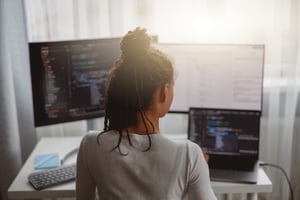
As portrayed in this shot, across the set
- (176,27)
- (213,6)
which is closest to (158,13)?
(176,27)

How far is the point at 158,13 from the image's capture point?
83.3 inches

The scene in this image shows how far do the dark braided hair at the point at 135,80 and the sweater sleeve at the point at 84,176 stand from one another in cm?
10

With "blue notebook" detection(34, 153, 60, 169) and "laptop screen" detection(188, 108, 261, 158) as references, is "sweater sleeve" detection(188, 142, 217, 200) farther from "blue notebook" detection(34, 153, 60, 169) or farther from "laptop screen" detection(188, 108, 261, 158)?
"blue notebook" detection(34, 153, 60, 169)

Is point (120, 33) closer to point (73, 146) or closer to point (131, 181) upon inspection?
point (73, 146)

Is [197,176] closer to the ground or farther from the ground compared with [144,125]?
closer to the ground

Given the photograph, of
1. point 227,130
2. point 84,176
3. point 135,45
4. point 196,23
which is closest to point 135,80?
point 135,45

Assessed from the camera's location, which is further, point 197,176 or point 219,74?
point 219,74

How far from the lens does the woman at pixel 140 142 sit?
128 centimetres

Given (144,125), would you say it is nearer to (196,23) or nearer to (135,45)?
(135,45)

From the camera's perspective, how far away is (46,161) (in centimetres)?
183

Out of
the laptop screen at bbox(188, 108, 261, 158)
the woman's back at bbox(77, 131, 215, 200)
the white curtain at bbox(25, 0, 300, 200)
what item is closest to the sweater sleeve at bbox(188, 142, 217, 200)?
the woman's back at bbox(77, 131, 215, 200)

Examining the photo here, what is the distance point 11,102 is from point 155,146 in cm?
99

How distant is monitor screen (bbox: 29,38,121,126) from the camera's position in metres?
1.78

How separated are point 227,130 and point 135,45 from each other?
629 millimetres
